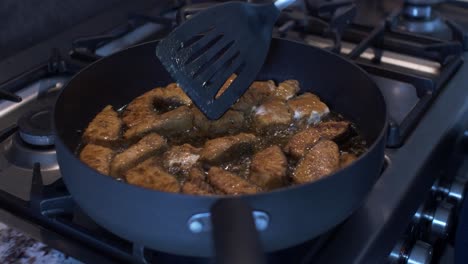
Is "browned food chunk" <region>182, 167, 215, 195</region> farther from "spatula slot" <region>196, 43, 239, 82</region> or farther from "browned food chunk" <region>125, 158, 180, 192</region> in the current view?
"spatula slot" <region>196, 43, 239, 82</region>

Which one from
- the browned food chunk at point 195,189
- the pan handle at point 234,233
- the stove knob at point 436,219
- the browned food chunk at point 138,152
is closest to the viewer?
the pan handle at point 234,233

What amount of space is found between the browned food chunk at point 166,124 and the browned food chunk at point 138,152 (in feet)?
0.10

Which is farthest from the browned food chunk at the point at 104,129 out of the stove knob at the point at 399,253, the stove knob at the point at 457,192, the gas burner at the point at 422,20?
the gas burner at the point at 422,20

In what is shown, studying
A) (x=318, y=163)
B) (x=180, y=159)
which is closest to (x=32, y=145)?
(x=180, y=159)

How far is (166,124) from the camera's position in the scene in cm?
Result: 95

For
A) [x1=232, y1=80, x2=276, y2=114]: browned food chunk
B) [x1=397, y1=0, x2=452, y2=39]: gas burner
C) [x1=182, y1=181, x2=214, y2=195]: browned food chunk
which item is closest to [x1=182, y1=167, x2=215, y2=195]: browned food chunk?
[x1=182, y1=181, x2=214, y2=195]: browned food chunk

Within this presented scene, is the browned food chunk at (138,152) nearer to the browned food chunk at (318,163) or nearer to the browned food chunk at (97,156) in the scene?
the browned food chunk at (97,156)

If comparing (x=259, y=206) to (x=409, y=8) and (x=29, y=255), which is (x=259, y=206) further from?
(x=409, y=8)

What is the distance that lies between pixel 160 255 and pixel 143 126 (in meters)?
0.28

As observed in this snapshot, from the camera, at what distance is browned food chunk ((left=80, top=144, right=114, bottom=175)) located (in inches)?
32.4

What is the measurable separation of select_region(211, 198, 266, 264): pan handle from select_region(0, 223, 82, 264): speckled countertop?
Result: 28 cm

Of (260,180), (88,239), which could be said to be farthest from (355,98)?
(88,239)

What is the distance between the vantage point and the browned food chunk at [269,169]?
0.78m

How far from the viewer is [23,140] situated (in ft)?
3.05
